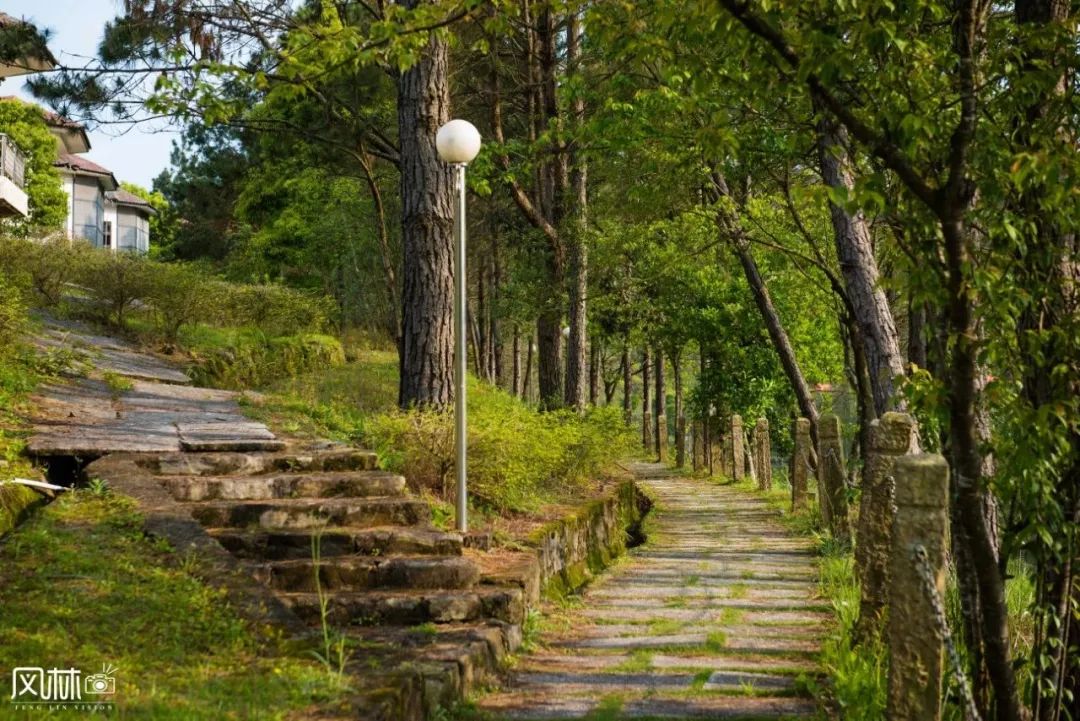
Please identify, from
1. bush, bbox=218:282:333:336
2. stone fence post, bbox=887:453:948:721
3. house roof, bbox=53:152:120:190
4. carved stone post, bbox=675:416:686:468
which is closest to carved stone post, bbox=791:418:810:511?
bush, bbox=218:282:333:336

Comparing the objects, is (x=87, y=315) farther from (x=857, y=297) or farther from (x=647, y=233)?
(x=857, y=297)

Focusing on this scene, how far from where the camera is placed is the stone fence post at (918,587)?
3.62 metres

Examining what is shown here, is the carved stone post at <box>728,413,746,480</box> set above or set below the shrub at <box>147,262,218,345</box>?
below

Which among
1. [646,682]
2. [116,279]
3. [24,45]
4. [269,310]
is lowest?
[646,682]

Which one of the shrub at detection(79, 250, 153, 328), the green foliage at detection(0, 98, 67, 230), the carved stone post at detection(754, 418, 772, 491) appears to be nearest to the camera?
the shrub at detection(79, 250, 153, 328)

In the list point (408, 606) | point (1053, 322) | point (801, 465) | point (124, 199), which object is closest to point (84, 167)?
point (124, 199)

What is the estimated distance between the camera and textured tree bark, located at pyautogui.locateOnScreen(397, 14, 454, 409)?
31.9 ft

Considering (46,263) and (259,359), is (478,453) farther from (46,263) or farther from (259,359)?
(46,263)

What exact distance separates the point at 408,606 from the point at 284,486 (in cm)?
170

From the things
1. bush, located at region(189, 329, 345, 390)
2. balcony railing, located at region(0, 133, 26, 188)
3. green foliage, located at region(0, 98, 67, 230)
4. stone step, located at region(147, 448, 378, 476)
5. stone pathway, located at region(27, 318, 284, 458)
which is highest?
green foliage, located at region(0, 98, 67, 230)

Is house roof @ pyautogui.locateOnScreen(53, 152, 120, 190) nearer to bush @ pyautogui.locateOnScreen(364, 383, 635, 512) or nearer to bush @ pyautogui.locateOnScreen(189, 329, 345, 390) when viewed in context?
bush @ pyautogui.locateOnScreen(189, 329, 345, 390)

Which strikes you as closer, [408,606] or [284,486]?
[408,606]

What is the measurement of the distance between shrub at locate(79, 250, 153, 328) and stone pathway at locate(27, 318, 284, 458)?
1.74m

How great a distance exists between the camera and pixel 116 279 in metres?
15.8
